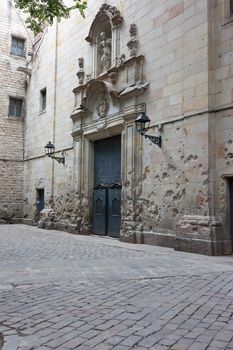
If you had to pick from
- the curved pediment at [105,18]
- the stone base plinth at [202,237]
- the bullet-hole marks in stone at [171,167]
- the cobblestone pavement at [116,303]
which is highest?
the curved pediment at [105,18]

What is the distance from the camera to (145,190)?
34.3 feet

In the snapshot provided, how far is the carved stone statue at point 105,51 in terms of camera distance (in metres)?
12.7

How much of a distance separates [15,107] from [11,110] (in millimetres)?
269

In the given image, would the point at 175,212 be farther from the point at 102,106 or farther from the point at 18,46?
the point at 18,46

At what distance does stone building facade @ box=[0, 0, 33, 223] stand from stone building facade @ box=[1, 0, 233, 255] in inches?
92.7

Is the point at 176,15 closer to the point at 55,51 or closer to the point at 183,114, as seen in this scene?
the point at 183,114

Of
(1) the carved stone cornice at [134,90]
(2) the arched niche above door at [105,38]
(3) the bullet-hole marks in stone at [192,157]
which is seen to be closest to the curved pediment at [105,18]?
(2) the arched niche above door at [105,38]

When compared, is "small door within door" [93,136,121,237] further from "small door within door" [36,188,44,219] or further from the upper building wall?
"small door within door" [36,188,44,219]

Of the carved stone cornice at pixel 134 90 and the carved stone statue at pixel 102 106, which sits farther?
the carved stone statue at pixel 102 106

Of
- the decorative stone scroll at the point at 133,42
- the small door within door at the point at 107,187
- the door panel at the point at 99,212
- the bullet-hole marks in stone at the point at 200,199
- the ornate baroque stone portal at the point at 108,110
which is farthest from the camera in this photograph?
Result: the door panel at the point at 99,212

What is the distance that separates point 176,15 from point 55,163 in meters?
7.99

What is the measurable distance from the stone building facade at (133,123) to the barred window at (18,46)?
122 inches

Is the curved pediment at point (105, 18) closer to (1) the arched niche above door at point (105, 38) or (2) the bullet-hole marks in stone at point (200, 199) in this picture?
(1) the arched niche above door at point (105, 38)

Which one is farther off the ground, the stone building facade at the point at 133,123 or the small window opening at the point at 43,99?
the small window opening at the point at 43,99
